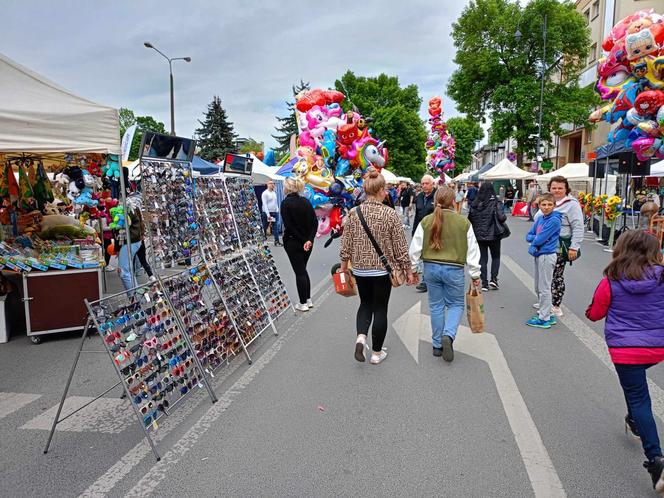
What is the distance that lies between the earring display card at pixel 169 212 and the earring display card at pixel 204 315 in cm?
23

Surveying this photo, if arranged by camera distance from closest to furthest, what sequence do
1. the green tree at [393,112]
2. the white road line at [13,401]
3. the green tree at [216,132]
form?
the white road line at [13,401] < the green tree at [393,112] < the green tree at [216,132]

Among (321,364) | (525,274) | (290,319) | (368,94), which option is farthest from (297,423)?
(368,94)

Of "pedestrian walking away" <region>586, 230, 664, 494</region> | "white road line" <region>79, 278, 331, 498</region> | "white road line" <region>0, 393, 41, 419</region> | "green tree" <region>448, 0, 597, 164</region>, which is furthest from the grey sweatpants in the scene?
"green tree" <region>448, 0, 597, 164</region>

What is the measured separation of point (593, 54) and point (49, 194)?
4176 cm

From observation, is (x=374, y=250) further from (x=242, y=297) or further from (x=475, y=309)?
(x=242, y=297)

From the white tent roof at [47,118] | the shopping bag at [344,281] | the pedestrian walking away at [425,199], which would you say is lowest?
the shopping bag at [344,281]

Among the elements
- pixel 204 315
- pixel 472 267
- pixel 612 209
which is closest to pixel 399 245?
pixel 472 267

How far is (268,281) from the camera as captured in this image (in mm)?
6422

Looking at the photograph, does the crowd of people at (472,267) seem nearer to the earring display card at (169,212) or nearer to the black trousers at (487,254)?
the black trousers at (487,254)

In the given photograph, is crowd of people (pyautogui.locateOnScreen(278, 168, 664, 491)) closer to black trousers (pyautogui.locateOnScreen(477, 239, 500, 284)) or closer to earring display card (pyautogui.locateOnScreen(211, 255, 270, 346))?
black trousers (pyautogui.locateOnScreen(477, 239, 500, 284))

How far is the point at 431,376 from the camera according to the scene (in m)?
4.51

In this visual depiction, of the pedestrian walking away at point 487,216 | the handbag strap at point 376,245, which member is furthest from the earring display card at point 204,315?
the pedestrian walking away at point 487,216

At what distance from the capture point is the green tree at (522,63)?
105ft

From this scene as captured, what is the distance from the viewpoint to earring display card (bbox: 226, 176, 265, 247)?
627cm
